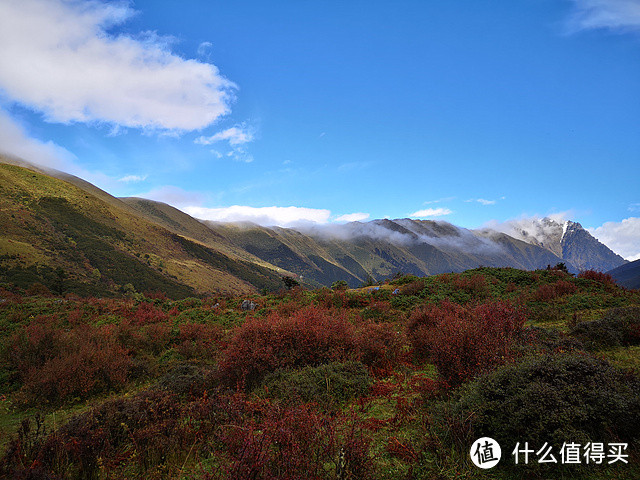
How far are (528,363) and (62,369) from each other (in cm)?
1161

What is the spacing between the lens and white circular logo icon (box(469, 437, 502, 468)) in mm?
3719

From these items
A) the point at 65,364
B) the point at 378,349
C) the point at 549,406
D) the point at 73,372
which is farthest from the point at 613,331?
the point at 65,364

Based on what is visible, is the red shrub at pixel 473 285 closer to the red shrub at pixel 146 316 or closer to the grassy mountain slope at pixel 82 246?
the red shrub at pixel 146 316

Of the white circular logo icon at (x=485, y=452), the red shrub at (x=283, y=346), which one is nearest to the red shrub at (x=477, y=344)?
the white circular logo icon at (x=485, y=452)

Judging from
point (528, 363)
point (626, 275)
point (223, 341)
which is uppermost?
point (626, 275)

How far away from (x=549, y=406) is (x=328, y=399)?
3723 mm

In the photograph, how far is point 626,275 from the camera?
582ft

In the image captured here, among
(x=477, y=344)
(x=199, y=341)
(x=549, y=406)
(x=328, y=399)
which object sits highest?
(x=477, y=344)

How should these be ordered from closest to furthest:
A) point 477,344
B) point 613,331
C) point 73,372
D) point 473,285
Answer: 1. point 477,344
2. point 613,331
3. point 73,372
4. point 473,285

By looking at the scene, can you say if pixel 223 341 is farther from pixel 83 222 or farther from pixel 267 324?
pixel 83 222

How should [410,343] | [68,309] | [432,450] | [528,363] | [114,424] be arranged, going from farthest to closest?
[68,309]
[410,343]
[114,424]
[528,363]
[432,450]

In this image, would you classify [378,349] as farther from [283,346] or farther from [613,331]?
[613,331]

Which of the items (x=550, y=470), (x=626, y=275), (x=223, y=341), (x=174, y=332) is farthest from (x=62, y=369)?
(x=626, y=275)

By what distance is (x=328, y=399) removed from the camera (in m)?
5.94
